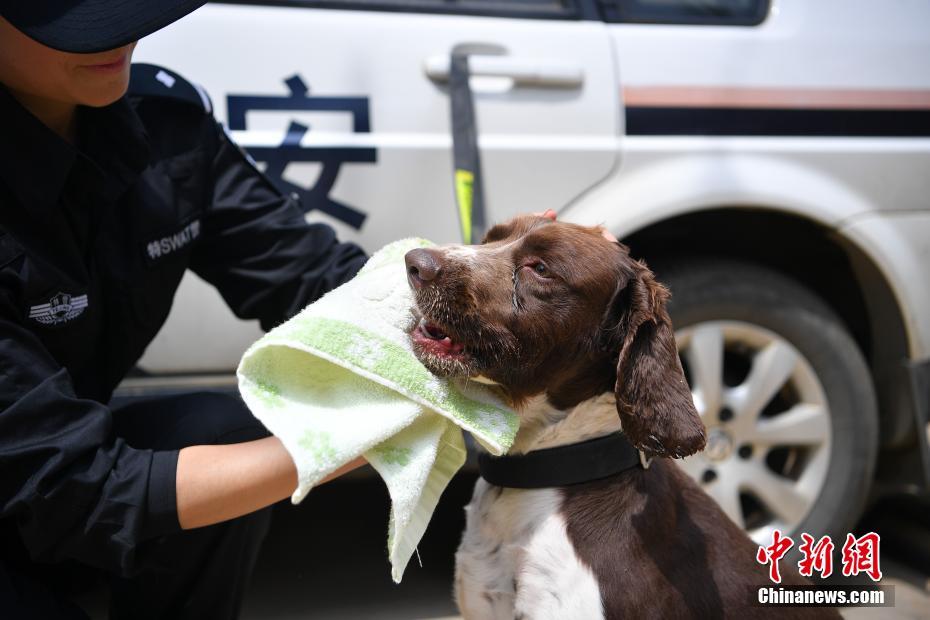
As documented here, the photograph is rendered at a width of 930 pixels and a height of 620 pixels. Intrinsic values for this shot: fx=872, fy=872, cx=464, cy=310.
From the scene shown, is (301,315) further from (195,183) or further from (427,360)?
(195,183)

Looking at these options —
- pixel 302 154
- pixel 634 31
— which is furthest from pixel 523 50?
pixel 302 154

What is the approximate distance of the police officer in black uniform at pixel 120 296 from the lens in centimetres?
171

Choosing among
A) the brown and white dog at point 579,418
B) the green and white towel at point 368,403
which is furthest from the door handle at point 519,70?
the green and white towel at point 368,403

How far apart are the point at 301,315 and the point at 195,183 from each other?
2.82 feet

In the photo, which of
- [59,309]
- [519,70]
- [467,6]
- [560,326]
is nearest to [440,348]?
[560,326]

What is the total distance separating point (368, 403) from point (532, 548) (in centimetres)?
54

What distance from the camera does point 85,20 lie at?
1693 millimetres

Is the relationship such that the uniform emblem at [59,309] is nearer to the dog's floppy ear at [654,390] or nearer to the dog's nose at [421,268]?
the dog's nose at [421,268]

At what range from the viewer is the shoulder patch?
7.63 ft

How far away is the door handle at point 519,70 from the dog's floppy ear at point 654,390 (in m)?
1.15

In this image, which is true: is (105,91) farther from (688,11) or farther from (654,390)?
(688,11)

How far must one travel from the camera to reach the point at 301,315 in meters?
1.73

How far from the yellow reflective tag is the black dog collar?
0.92 metres

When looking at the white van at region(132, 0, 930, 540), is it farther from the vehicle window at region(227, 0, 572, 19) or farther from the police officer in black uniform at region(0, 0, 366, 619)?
the police officer in black uniform at region(0, 0, 366, 619)
